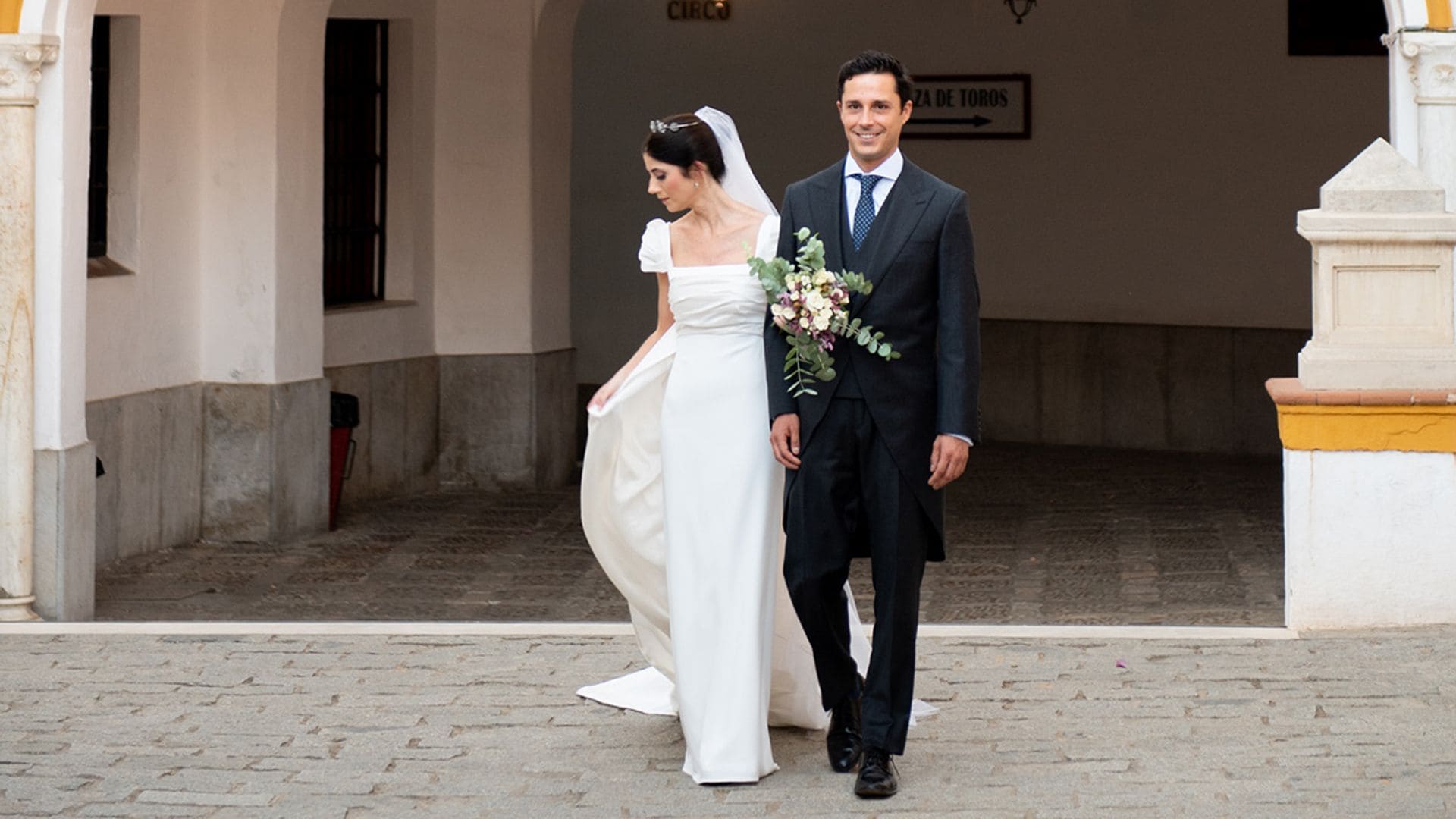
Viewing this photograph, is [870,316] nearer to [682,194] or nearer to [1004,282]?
[682,194]

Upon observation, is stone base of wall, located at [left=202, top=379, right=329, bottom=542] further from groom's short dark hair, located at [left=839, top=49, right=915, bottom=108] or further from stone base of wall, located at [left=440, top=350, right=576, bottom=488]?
Answer: groom's short dark hair, located at [left=839, top=49, right=915, bottom=108]

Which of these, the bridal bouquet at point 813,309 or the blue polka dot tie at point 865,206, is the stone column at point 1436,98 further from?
the bridal bouquet at point 813,309

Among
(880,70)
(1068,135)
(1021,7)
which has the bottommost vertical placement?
(880,70)

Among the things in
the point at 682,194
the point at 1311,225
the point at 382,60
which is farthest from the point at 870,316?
the point at 382,60

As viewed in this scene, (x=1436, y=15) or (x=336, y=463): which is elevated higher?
(x=1436, y=15)

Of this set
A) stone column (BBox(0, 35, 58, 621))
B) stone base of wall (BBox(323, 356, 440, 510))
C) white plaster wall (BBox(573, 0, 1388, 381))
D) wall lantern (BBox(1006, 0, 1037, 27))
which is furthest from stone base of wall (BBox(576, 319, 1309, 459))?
stone column (BBox(0, 35, 58, 621))

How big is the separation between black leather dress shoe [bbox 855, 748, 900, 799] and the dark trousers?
0.03 meters

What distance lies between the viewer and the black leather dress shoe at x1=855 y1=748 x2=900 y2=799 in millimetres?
5430

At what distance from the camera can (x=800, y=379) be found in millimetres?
5504

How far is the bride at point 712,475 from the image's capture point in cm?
564

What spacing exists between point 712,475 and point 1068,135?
31.8 feet

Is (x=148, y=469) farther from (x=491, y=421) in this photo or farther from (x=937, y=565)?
(x=937, y=565)

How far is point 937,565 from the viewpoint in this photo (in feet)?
34.2

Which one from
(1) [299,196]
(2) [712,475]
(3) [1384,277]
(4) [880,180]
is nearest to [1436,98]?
(3) [1384,277]
